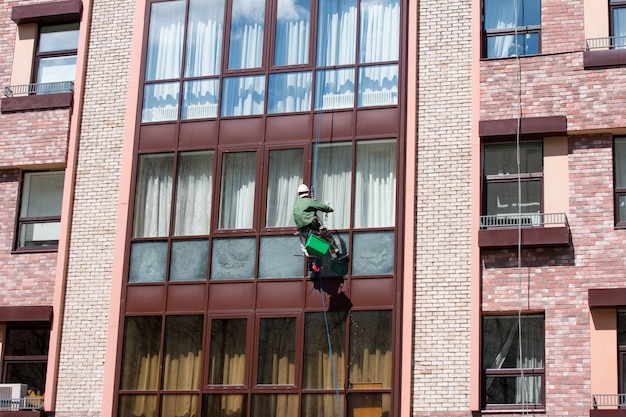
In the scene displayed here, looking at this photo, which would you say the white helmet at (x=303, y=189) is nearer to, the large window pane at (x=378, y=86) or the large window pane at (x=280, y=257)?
the large window pane at (x=280, y=257)

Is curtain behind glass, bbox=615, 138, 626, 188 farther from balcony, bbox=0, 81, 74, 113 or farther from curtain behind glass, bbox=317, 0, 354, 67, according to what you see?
balcony, bbox=0, 81, 74, 113

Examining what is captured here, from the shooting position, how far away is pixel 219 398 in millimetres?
22609

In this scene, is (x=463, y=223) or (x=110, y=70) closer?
(x=463, y=223)

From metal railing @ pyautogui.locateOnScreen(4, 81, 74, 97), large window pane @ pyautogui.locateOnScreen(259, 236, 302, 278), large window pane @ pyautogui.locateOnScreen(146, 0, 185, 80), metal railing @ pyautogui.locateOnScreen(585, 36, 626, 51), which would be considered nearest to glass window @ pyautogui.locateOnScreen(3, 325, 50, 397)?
large window pane @ pyautogui.locateOnScreen(259, 236, 302, 278)

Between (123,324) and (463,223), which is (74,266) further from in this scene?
(463,223)

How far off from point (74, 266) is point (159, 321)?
2.20 m

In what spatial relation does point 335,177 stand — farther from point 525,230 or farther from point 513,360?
point 513,360

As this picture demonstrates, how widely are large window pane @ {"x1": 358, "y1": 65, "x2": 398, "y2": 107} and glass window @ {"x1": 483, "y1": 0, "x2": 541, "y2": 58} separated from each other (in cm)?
192

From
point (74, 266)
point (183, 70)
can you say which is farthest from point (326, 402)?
point (183, 70)

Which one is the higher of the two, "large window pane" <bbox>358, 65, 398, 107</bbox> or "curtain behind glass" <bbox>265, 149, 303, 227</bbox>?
"large window pane" <bbox>358, 65, 398, 107</bbox>

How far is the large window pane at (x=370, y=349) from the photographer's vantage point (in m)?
21.9

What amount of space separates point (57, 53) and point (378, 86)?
7.33 m

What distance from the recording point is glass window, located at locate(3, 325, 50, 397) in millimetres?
24047

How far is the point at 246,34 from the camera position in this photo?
80.7 feet
